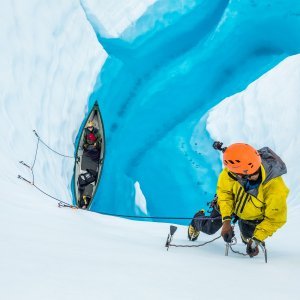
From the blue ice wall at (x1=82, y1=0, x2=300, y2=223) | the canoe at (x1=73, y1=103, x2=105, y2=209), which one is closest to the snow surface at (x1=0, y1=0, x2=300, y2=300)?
the canoe at (x1=73, y1=103, x2=105, y2=209)

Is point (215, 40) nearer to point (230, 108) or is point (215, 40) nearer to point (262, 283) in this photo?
point (230, 108)

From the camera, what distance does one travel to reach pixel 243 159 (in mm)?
2857

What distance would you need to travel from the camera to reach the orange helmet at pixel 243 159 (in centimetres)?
286

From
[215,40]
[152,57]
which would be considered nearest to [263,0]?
[215,40]

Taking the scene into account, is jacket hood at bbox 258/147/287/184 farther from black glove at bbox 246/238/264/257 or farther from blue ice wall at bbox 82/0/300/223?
blue ice wall at bbox 82/0/300/223

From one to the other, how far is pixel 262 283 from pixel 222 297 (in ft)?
1.45

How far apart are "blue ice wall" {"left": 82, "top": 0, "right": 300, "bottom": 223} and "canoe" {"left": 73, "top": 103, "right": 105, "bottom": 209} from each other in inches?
16.8

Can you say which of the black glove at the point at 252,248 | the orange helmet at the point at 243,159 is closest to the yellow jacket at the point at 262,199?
the orange helmet at the point at 243,159

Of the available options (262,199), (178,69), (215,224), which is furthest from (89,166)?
(262,199)

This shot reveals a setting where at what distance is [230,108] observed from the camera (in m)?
6.98

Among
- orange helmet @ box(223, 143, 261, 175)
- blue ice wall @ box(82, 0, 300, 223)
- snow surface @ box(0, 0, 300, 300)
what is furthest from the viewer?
blue ice wall @ box(82, 0, 300, 223)

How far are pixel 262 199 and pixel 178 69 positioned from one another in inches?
195

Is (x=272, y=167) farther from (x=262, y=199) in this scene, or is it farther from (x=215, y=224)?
(x=215, y=224)

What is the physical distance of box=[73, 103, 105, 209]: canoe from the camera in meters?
6.30
